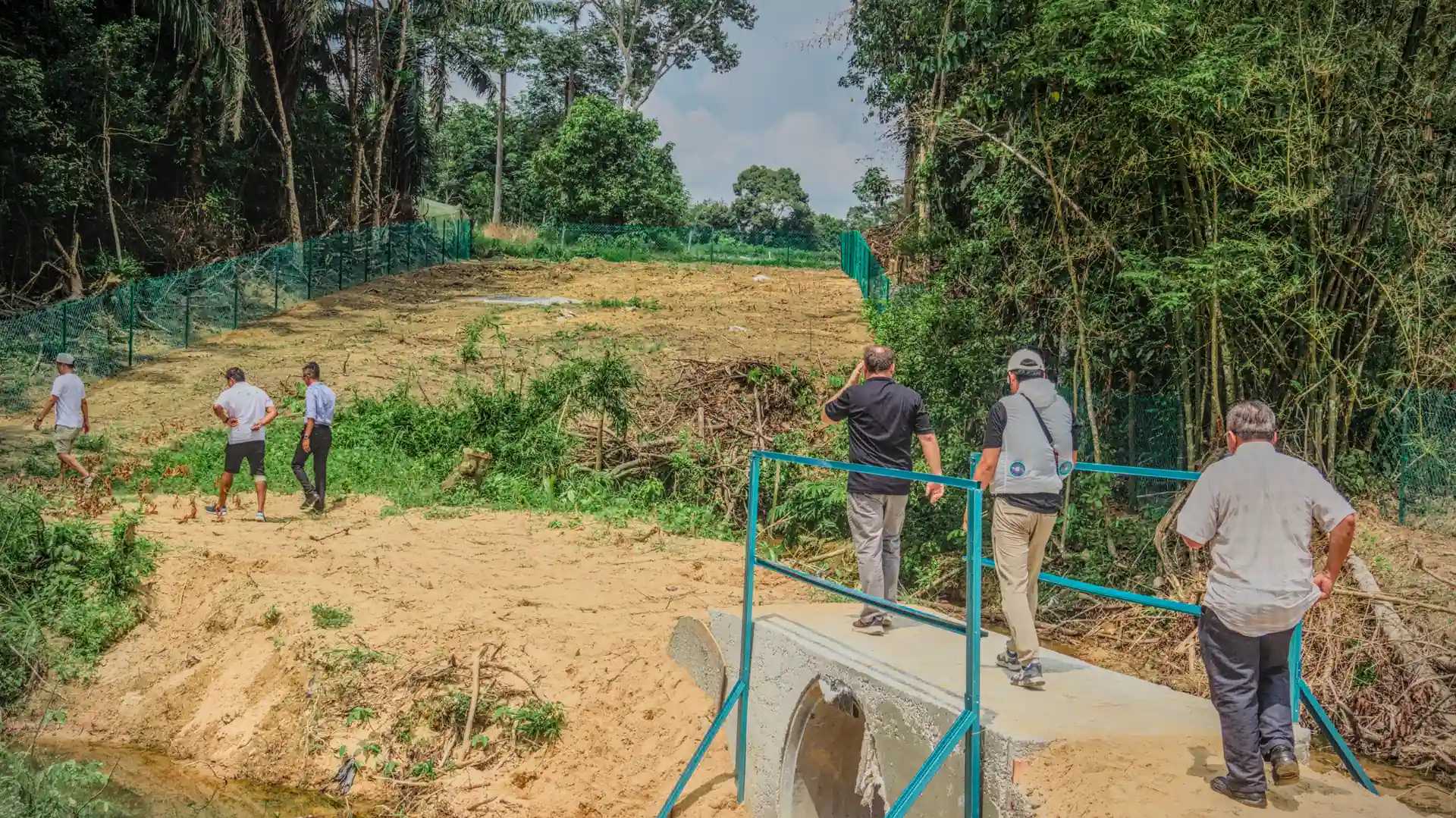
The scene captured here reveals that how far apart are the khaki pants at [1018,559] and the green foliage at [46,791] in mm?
5673

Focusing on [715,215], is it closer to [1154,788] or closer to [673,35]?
[673,35]

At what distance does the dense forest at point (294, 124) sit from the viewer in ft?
73.3

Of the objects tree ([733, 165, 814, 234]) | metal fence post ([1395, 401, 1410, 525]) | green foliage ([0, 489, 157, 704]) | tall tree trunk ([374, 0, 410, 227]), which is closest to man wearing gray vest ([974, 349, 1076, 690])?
metal fence post ([1395, 401, 1410, 525])

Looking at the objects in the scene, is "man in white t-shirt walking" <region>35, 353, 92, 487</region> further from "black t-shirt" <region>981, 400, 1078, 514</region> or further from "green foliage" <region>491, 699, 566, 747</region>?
"black t-shirt" <region>981, 400, 1078, 514</region>

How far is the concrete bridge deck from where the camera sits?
4.62 meters

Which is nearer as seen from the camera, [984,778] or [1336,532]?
[1336,532]

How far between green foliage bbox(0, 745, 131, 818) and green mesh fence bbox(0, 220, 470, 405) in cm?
1277

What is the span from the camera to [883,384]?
22.5 feet

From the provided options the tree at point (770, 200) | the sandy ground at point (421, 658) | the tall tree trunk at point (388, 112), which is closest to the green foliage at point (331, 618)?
the sandy ground at point (421, 658)

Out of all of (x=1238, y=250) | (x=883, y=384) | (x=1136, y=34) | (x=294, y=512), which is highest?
(x=1136, y=34)

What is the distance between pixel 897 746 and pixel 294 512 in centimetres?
952

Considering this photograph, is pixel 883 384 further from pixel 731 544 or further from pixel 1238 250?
pixel 731 544

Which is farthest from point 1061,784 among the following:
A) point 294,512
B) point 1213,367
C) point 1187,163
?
point 294,512

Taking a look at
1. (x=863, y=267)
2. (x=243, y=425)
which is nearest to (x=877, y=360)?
(x=243, y=425)
